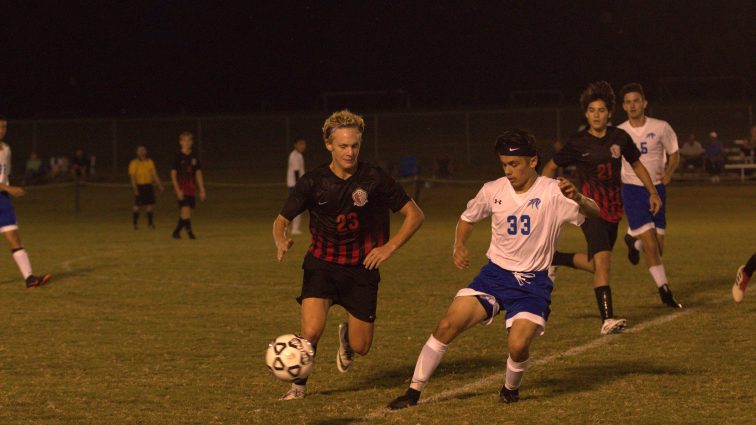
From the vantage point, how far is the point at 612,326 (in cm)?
973

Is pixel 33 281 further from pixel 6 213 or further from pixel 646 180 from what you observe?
pixel 646 180

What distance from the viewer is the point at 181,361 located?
879 centimetres

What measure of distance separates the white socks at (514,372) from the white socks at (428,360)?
0.43m

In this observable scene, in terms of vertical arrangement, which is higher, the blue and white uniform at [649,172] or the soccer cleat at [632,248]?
the blue and white uniform at [649,172]

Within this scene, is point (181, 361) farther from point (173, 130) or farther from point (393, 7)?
point (393, 7)

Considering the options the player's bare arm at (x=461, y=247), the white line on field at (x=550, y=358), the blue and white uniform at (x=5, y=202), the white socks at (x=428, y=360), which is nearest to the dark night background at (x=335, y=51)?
the blue and white uniform at (x=5, y=202)

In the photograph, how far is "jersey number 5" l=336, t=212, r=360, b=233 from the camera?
744 cm

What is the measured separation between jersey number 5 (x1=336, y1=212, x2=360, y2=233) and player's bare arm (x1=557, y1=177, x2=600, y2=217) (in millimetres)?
1391

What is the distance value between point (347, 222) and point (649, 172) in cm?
514

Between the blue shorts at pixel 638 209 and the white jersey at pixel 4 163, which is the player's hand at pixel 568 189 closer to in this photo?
the blue shorts at pixel 638 209

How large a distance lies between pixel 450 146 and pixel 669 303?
3485 centimetres

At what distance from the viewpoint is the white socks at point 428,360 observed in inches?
273

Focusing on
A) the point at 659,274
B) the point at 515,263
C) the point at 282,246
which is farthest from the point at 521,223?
the point at 659,274

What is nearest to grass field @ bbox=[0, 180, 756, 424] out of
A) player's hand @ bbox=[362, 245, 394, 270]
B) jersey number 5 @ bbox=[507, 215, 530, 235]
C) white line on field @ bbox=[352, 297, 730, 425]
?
white line on field @ bbox=[352, 297, 730, 425]
